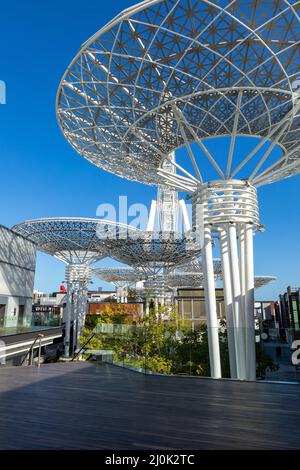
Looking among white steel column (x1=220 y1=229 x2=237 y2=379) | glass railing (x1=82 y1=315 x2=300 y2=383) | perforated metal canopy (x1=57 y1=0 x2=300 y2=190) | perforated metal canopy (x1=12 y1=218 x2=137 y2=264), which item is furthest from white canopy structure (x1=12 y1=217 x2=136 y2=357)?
white steel column (x1=220 y1=229 x2=237 y2=379)

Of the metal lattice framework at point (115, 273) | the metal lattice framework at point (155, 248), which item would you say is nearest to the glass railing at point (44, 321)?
the metal lattice framework at point (155, 248)

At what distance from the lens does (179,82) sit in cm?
1923

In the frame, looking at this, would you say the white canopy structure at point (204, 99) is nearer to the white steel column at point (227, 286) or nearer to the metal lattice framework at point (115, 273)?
the white steel column at point (227, 286)

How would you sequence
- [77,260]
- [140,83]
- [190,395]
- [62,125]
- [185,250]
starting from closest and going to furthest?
[190,395], [140,83], [62,125], [185,250], [77,260]

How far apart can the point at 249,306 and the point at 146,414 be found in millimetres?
12358

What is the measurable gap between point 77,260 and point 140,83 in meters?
42.5

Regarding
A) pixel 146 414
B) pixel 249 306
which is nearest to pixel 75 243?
pixel 249 306

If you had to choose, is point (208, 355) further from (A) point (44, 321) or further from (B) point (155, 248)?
(B) point (155, 248)

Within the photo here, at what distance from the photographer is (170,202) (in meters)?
98.2

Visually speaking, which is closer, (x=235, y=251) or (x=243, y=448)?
(x=243, y=448)

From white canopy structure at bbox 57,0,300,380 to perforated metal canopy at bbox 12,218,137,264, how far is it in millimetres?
21909

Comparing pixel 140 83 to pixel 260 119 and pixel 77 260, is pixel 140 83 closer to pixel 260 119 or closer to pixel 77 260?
pixel 260 119
